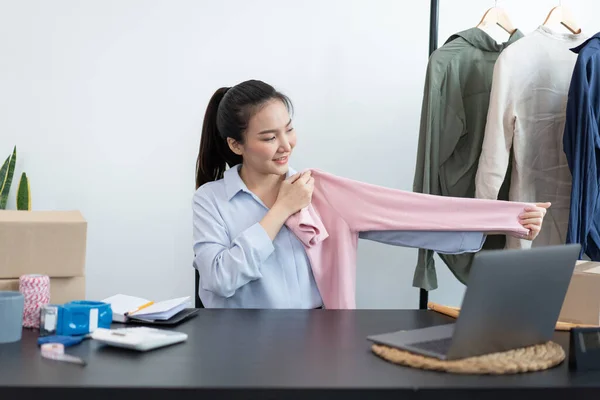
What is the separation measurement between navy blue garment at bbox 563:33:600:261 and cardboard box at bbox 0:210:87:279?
5.72 ft

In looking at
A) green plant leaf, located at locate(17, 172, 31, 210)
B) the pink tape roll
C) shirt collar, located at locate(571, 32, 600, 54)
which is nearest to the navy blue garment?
shirt collar, located at locate(571, 32, 600, 54)

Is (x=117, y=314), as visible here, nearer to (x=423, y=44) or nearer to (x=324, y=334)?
(x=324, y=334)

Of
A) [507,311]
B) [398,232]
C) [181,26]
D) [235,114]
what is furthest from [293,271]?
[181,26]

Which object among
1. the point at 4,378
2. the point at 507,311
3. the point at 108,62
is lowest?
the point at 4,378

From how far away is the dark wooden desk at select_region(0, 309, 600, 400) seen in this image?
1.14 metres

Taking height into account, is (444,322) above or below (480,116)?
below

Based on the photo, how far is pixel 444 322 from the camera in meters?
1.69

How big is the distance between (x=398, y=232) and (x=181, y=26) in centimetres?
180

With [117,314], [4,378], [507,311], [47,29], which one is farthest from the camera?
[47,29]

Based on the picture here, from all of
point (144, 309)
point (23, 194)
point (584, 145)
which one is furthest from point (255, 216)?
point (23, 194)

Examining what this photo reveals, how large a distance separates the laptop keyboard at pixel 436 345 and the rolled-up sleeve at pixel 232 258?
0.71m

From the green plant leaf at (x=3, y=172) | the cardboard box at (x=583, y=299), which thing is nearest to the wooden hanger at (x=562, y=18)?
the cardboard box at (x=583, y=299)

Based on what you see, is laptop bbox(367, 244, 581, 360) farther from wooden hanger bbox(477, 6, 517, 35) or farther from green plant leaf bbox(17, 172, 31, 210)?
green plant leaf bbox(17, 172, 31, 210)

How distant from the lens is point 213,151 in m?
2.42
